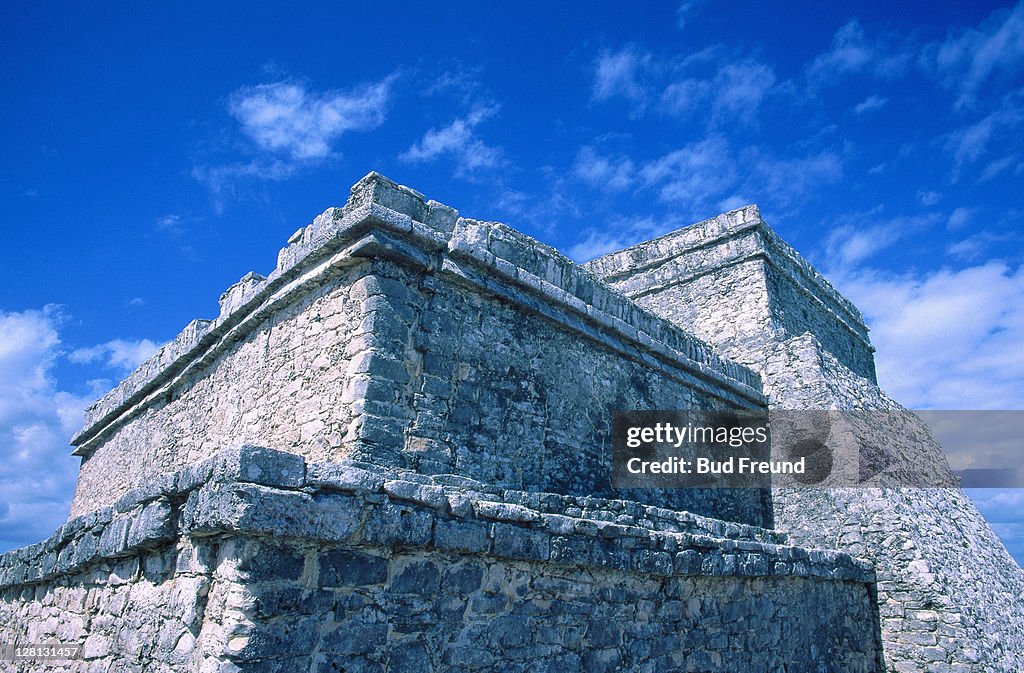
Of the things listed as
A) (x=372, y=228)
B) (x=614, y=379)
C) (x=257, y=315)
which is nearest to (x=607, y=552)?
(x=614, y=379)

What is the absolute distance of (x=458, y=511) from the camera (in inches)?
154

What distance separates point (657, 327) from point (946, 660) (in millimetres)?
4617

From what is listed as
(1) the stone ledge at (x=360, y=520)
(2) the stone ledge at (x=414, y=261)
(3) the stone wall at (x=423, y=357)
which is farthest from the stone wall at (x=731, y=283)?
(1) the stone ledge at (x=360, y=520)

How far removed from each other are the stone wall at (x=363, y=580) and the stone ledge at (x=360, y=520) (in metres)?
0.01

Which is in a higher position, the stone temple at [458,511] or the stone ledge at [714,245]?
the stone ledge at [714,245]

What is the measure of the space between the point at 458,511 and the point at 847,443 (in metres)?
6.61

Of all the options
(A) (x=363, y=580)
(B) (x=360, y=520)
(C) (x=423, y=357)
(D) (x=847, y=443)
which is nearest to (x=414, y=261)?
(C) (x=423, y=357)

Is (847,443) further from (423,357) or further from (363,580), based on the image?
(363,580)

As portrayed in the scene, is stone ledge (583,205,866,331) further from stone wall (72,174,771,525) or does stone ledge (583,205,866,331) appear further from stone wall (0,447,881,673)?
stone wall (0,447,881,673)

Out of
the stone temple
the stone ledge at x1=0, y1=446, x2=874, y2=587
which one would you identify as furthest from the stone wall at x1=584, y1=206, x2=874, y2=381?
the stone ledge at x1=0, y1=446, x2=874, y2=587

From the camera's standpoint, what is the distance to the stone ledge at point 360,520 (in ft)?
10.4

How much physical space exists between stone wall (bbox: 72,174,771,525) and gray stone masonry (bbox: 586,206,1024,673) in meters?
2.14

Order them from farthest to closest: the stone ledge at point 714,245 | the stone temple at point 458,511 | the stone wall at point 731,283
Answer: the stone ledge at point 714,245, the stone wall at point 731,283, the stone temple at point 458,511

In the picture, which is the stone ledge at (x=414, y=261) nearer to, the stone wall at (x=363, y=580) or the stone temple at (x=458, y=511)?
the stone temple at (x=458, y=511)
